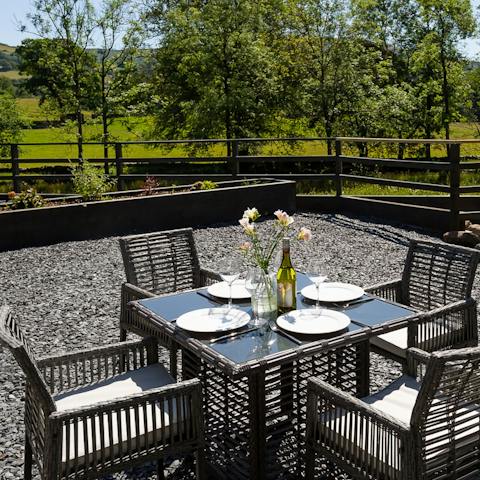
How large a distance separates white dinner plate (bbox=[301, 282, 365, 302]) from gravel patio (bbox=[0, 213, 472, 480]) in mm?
826

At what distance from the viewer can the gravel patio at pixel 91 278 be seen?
3.55 meters

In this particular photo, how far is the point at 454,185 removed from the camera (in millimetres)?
7406

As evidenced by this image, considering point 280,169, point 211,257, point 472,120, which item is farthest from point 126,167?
point 211,257

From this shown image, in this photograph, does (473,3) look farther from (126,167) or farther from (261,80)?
(126,167)

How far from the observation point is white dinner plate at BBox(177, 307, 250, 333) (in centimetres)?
256

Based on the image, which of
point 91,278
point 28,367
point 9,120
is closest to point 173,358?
point 28,367

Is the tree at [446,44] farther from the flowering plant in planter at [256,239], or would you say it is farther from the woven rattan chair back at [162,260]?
the flowering plant in planter at [256,239]

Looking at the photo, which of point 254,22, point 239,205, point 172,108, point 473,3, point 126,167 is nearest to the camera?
point 239,205

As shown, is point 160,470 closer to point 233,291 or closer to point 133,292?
point 233,291

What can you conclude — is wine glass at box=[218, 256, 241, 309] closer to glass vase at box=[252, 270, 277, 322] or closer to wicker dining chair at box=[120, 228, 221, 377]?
glass vase at box=[252, 270, 277, 322]

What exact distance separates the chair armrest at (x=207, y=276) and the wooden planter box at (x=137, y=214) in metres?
3.94

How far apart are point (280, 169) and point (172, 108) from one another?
10.9ft

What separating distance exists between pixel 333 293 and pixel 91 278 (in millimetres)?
3487

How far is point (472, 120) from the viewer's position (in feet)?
63.5
